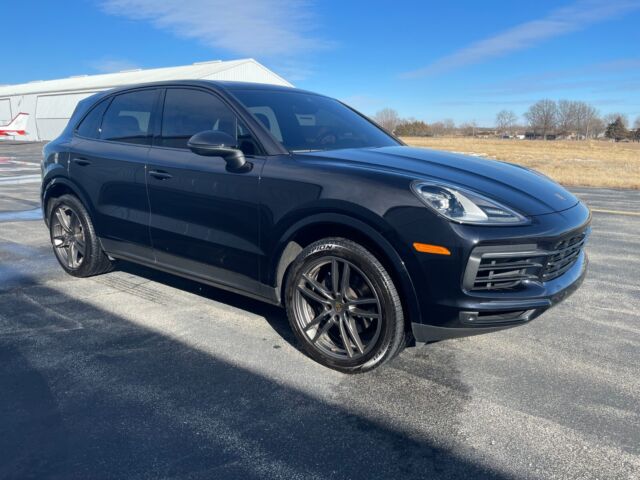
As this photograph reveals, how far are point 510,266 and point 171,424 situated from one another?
1902 millimetres

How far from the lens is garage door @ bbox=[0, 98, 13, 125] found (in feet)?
193

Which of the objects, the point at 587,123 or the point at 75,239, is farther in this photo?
the point at 587,123

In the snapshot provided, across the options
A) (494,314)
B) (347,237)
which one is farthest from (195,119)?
(494,314)

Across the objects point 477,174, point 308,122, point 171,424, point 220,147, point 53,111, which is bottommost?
point 171,424

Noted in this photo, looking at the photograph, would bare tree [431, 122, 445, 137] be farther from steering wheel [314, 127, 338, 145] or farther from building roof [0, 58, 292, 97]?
steering wheel [314, 127, 338, 145]

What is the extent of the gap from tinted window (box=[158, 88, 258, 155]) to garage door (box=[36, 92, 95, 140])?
1968 inches

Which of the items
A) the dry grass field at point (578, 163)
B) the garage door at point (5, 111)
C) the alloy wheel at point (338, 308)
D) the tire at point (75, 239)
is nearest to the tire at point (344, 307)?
the alloy wheel at point (338, 308)

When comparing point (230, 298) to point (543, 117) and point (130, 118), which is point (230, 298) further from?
point (543, 117)

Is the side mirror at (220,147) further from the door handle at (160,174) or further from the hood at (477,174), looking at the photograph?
the door handle at (160,174)

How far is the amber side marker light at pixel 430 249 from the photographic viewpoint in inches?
102

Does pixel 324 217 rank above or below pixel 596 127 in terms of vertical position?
below

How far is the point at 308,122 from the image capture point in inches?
152

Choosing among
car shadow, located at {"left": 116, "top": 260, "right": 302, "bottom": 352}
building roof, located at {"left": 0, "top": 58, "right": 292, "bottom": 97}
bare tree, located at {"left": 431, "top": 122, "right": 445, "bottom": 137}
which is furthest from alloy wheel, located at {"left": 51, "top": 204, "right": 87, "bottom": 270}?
bare tree, located at {"left": 431, "top": 122, "right": 445, "bottom": 137}

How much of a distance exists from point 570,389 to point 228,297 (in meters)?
2.70
